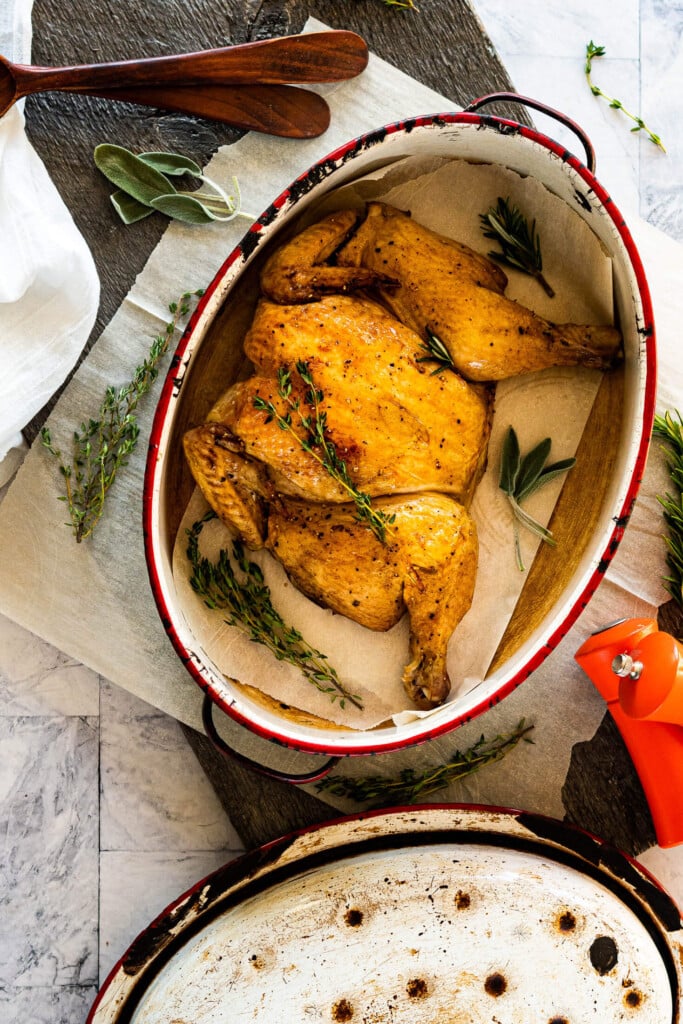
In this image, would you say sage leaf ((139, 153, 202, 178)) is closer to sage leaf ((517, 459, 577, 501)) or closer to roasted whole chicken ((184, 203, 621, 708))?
roasted whole chicken ((184, 203, 621, 708))

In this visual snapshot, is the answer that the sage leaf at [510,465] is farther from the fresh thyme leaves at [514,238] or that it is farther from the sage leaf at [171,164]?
the sage leaf at [171,164]

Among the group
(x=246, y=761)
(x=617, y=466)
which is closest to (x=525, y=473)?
(x=617, y=466)

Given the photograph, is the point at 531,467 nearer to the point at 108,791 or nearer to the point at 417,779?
the point at 417,779

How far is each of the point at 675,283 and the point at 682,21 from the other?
0.52 m

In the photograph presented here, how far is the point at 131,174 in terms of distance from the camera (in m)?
1.46

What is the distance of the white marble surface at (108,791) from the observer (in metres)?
1.57

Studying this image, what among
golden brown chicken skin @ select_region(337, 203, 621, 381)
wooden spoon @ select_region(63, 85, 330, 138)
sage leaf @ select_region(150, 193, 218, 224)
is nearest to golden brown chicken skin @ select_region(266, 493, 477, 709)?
golden brown chicken skin @ select_region(337, 203, 621, 381)

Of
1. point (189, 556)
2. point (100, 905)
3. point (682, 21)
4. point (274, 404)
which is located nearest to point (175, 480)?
point (189, 556)

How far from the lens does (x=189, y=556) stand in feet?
4.59

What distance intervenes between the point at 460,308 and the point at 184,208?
510mm

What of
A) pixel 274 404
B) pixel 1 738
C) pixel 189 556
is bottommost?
pixel 1 738

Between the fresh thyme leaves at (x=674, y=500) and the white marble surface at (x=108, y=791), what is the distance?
40cm

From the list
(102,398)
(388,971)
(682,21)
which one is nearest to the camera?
(388,971)

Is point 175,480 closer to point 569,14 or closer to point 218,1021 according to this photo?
point 218,1021
